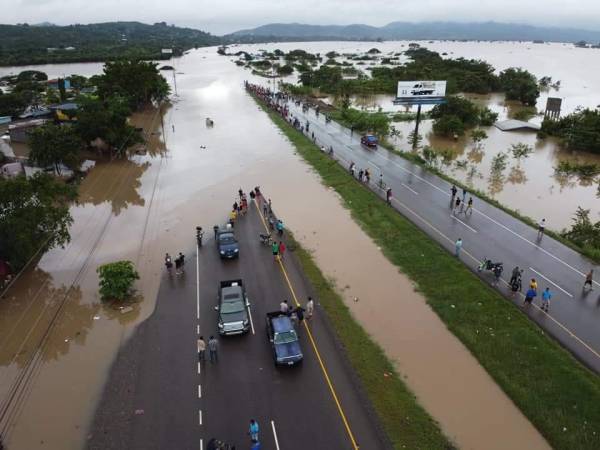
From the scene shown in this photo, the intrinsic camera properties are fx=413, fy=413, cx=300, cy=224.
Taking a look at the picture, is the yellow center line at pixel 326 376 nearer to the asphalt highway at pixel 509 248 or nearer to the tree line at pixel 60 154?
the asphalt highway at pixel 509 248

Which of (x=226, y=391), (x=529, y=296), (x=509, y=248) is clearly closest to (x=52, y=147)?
(x=226, y=391)

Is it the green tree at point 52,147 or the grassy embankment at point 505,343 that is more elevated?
the green tree at point 52,147

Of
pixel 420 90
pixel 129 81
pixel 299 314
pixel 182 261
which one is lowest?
pixel 299 314

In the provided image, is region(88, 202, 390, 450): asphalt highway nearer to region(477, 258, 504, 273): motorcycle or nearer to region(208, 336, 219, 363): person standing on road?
region(208, 336, 219, 363): person standing on road

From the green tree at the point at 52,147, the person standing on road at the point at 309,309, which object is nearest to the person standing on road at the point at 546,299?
the person standing on road at the point at 309,309

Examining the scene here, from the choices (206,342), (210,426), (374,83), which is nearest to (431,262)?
(206,342)

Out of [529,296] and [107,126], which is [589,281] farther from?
[107,126]

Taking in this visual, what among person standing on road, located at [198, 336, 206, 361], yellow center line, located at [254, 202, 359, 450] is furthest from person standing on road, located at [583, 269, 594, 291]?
person standing on road, located at [198, 336, 206, 361]
